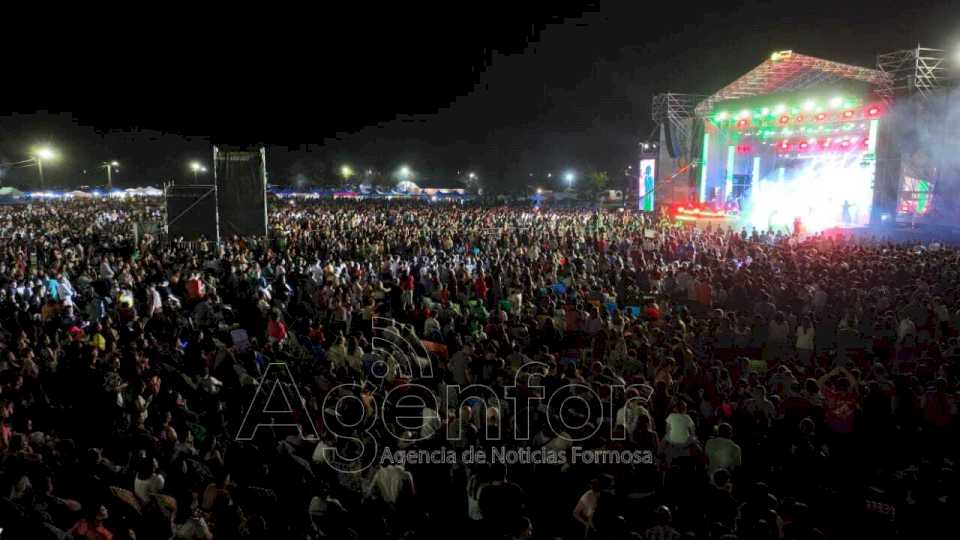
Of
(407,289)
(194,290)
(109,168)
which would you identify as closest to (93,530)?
(407,289)

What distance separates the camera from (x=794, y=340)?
893 cm

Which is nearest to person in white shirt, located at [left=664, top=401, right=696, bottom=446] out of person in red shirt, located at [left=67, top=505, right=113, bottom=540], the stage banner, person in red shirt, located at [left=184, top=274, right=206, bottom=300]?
person in red shirt, located at [left=67, top=505, right=113, bottom=540]

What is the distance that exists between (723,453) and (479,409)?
2215mm

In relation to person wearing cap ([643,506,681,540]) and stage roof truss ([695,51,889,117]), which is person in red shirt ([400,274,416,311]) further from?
stage roof truss ([695,51,889,117])

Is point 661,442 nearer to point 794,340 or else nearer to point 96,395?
point 794,340

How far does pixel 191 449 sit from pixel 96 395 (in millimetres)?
2626

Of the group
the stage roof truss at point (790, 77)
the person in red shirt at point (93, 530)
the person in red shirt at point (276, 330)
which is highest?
the stage roof truss at point (790, 77)

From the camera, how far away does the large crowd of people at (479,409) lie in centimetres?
473

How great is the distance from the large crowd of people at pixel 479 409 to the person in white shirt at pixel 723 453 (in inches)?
1.0

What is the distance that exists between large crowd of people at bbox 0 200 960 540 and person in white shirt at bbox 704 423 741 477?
3cm

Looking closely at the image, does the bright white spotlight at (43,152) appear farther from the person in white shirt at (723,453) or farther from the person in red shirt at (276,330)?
the person in white shirt at (723,453)

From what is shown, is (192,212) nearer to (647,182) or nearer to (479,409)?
(479,409)

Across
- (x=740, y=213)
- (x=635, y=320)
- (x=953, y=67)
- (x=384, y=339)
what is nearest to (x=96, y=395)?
(x=384, y=339)

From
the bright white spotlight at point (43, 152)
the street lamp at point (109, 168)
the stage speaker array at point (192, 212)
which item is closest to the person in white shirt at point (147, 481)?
the stage speaker array at point (192, 212)
